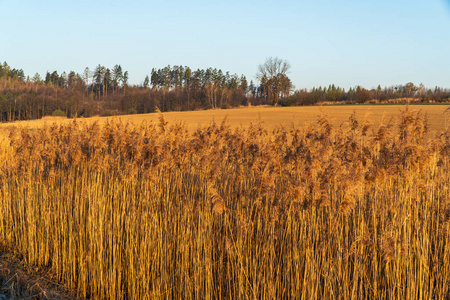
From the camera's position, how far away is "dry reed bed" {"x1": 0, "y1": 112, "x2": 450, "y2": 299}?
312 cm

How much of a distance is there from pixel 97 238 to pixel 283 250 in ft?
7.10

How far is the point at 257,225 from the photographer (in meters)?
4.36

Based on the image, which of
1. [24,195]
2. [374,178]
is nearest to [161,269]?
[374,178]

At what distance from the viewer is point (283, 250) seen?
380 centimetres

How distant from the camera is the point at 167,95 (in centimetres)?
6675

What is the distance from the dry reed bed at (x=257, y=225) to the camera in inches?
123

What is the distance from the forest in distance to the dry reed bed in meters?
27.3

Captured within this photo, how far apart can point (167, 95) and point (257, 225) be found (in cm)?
6464

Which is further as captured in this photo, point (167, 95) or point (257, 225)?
point (167, 95)

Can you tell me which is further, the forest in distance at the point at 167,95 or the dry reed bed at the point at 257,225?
the forest in distance at the point at 167,95

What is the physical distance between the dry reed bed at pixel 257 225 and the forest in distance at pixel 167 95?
1074 inches

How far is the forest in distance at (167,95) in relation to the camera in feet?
160

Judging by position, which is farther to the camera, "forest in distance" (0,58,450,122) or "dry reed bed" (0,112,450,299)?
"forest in distance" (0,58,450,122)

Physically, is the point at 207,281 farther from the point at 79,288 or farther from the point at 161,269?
the point at 79,288
